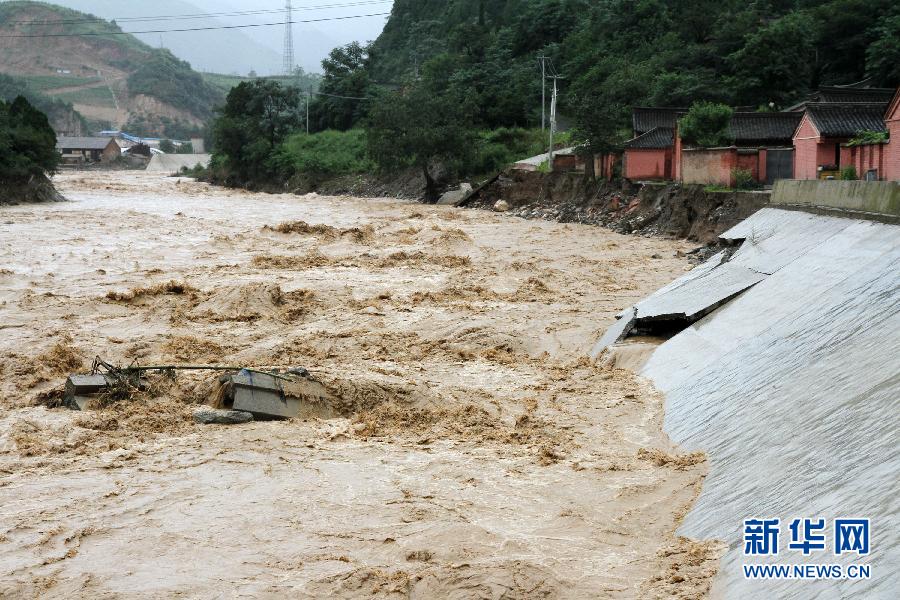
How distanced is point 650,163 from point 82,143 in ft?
260

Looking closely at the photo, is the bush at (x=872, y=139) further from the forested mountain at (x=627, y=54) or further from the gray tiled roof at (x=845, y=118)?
the forested mountain at (x=627, y=54)

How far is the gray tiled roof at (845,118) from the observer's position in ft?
89.6

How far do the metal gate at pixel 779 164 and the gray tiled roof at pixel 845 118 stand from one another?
2366mm

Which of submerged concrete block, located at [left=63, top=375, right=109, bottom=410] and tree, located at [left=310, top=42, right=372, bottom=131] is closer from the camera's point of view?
submerged concrete block, located at [left=63, top=375, right=109, bottom=410]

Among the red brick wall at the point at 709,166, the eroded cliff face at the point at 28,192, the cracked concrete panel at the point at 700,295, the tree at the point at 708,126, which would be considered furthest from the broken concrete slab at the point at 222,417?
the eroded cliff face at the point at 28,192

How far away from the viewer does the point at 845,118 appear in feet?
90.7

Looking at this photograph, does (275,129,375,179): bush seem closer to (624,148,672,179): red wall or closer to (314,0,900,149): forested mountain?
(314,0,900,149): forested mountain

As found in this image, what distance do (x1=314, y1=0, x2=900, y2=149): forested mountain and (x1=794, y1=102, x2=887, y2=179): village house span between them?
11195mm

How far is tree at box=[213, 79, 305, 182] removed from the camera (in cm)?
6725

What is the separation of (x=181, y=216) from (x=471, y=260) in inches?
736

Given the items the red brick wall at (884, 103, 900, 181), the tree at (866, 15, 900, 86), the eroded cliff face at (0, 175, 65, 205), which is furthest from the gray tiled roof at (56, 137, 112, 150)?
the red brick wall at (884, 103, 900, 181)

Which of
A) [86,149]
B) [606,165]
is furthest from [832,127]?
[86,149]

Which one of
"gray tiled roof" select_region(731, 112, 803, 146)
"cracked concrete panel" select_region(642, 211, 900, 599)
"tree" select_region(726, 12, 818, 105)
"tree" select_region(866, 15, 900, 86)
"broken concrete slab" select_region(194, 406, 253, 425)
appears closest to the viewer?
"cracked concrete panel" select_region(642, 211, 900, 599)

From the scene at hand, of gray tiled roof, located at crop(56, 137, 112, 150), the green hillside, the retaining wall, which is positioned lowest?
the retaining wall
